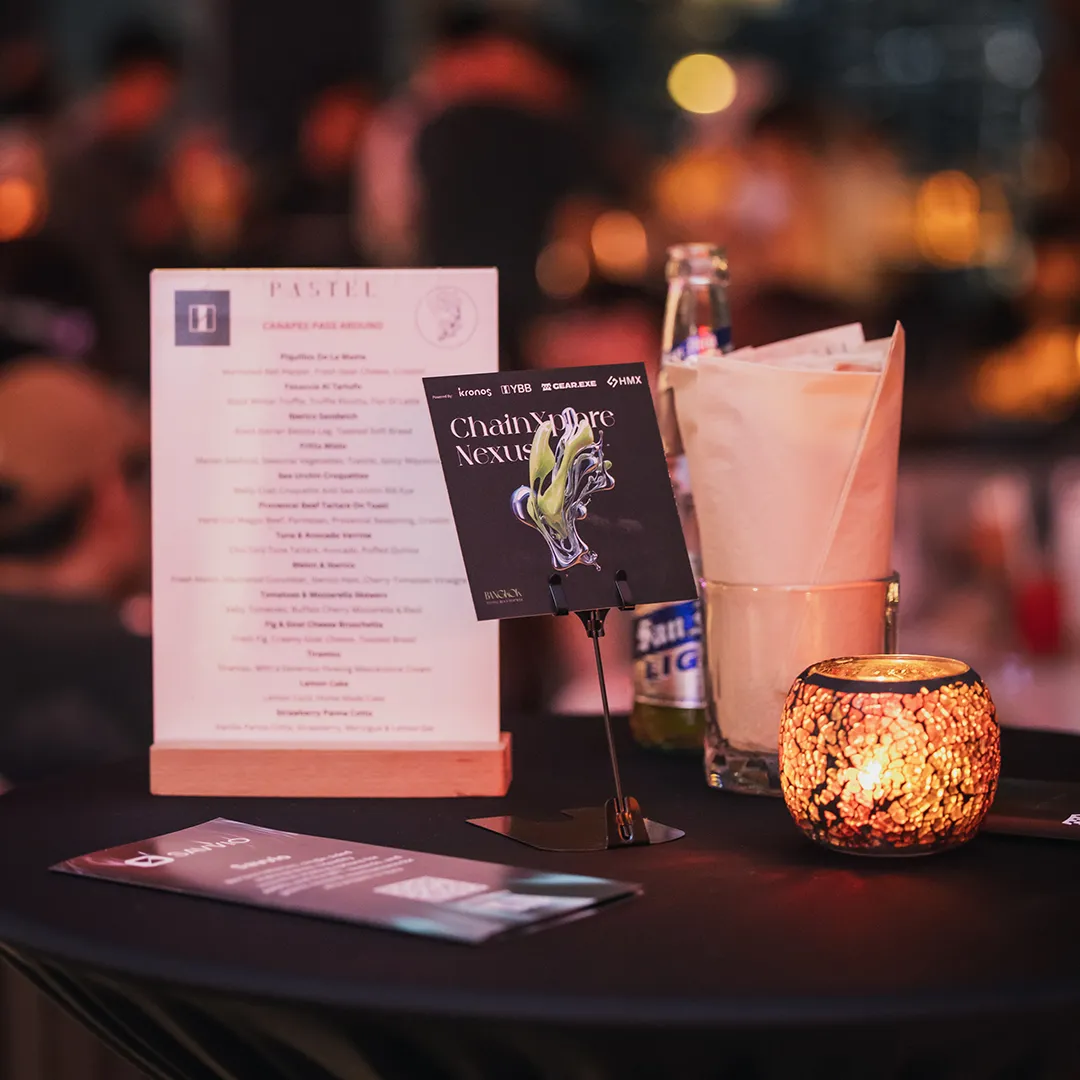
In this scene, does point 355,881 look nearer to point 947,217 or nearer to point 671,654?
point 671,654

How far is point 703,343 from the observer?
1.10m

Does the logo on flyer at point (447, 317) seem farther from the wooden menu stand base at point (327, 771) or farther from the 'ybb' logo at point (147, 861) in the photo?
the 'ybb' logo at point (147, 861)

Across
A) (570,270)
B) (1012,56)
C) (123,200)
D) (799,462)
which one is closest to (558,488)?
(799,462)

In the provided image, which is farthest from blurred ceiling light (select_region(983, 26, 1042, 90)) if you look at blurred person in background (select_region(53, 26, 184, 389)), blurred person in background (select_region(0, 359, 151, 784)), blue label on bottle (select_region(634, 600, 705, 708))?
blue label on bottle (select_region(634, 600, 705, 708))

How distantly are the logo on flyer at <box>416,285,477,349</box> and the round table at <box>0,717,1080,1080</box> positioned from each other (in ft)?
1.09

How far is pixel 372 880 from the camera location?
0.77 metres

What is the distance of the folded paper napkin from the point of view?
93cm

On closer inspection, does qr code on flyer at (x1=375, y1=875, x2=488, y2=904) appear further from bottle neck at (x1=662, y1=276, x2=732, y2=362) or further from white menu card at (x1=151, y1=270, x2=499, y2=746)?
bottle neck at (x1=662, y1=276, x2=732, y2=362)

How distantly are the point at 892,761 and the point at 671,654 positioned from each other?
31 cm

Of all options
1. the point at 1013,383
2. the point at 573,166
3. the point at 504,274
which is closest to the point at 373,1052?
the point at 504,274

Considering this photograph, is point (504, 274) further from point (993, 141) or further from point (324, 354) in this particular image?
point (993, 141)

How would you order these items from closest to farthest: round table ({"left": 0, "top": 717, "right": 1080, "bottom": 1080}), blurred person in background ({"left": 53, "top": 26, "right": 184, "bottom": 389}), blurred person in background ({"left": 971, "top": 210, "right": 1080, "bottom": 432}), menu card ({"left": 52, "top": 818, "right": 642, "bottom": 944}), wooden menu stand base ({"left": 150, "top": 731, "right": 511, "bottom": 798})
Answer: round table ({"left": 0, "top": 717, "right": 1080, "bottom": 1080})
menu card ({"left": 52, "top": 818, "right": 642, "bottom": 944})
wooden menu stand base ({"left": 150, "top": 731, "right": 511, "bottom": 798})
blurred person in background ({"left": 53, "top": 26, "right": 184, "bottom": 389})
blurred person in background ({"left": 971, "top": 210, "right": 1080, "bottom": 432})

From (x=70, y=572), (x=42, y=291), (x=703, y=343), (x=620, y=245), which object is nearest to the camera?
(x=703, y=343)

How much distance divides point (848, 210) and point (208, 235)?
2499mm
